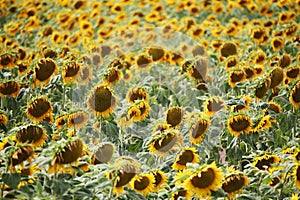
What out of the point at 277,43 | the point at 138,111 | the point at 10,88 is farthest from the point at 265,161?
the point at 277,43

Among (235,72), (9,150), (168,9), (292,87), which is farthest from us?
(168,9)

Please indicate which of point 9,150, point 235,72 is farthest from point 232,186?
point 235,72

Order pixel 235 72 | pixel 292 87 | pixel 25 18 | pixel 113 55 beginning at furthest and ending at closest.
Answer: pixel 25 18
pixel 113 55
pixel 235 72
pixel 292 87

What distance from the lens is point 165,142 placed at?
208 cm

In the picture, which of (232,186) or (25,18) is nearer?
(232,186)

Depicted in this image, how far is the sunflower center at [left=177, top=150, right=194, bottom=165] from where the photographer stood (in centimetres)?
207

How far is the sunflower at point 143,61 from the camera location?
323cm

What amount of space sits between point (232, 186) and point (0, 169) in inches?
29.1

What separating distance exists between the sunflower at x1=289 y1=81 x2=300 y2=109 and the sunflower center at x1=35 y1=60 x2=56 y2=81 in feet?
3.51

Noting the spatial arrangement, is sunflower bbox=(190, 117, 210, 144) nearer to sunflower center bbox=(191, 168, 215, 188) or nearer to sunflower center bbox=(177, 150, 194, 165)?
A: sunflower center bbox=(177, 150, 194, 165)

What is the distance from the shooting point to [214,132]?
251cm

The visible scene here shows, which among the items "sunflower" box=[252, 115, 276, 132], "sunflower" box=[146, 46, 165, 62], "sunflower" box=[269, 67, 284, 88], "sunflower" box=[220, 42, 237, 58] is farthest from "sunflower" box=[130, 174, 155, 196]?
"sunflower" box=[220, 42, 237, 58]

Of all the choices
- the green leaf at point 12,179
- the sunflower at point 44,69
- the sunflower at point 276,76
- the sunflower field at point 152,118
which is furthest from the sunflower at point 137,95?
the green leaf at point 12,179

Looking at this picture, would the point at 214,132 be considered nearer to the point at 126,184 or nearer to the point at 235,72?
the point at 235,72
